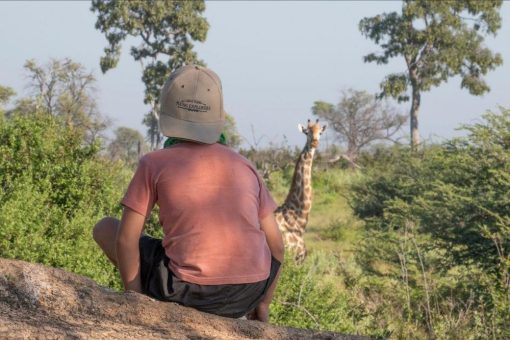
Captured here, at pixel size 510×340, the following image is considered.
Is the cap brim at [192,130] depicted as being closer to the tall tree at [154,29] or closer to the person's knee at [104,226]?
the person's knee at [104,226]

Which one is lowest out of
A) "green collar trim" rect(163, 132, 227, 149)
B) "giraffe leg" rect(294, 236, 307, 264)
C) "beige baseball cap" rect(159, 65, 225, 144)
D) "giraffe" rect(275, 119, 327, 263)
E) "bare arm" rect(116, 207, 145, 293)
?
"bare arm" rect(116, 207, 145, 293)

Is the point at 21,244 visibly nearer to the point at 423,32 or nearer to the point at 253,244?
the point at 253,244

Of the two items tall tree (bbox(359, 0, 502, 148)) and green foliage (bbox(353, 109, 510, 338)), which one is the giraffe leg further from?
tall tree (bbox(359, 0, 502, 148))

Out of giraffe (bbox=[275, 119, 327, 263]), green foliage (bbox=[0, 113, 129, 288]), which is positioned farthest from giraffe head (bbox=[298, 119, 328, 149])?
green foliage (bbox=[0, 113, 129, 288])

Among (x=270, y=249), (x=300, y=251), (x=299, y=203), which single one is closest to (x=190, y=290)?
(x=270, y=249)

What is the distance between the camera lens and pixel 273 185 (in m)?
23.9

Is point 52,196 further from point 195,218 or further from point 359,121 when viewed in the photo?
point 359,121

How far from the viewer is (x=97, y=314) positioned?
3.01m

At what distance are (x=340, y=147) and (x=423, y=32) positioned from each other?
10085mm

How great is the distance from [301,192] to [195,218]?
9111mm

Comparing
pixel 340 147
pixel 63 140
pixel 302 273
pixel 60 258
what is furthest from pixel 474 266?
pixel 340 147

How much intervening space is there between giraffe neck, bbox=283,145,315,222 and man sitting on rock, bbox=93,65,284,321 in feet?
29.0

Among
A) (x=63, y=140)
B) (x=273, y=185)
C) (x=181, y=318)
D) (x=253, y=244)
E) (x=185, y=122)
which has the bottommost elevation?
(x=181, y=318)

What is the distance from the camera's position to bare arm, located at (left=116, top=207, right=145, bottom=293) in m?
3.30
